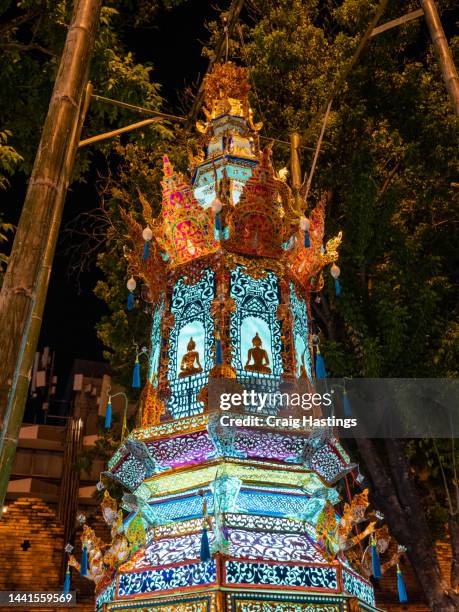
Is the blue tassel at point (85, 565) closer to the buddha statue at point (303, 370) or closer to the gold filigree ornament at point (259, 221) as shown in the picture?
the buddha statue at point (303, 370)

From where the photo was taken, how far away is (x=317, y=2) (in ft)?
42.3

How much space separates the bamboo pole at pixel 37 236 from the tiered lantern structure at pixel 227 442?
1886mm

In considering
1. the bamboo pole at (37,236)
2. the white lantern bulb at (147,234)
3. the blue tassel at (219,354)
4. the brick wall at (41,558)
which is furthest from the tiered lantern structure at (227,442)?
the brick wall at (41,558)

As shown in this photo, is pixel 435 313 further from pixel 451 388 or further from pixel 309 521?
pixel 309 521

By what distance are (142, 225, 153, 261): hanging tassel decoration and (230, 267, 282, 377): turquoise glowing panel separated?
826 mm

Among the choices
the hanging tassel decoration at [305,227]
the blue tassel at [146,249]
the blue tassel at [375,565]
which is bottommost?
the blue tassel at [375,565]

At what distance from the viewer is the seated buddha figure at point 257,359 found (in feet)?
18.1

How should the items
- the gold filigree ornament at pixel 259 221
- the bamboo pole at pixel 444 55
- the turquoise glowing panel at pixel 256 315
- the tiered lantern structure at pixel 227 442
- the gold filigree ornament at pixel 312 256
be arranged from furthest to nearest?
the gold filigree ornament at pixel 312 256 → the gold filigree ornament at pixel 259 221 → the turquoise glowing panel at pixel 256 315 → the bamboo pole at pixel 444 55 → the tiered lantern structure at pixel 227 442

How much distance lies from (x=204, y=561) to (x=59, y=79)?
324 centimetres

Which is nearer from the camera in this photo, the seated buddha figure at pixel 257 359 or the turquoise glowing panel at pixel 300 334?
the seated buddha figure at pixel 257 359

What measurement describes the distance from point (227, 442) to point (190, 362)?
1040mm

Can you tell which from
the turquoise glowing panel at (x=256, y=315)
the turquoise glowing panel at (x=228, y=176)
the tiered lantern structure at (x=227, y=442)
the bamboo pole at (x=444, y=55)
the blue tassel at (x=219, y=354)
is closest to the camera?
the tiered lantern structure at (x=227, y=442)

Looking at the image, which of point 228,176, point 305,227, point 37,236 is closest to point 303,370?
point 305,227

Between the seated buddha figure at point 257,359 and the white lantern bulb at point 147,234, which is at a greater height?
the white lantern bulb at point 147,234
